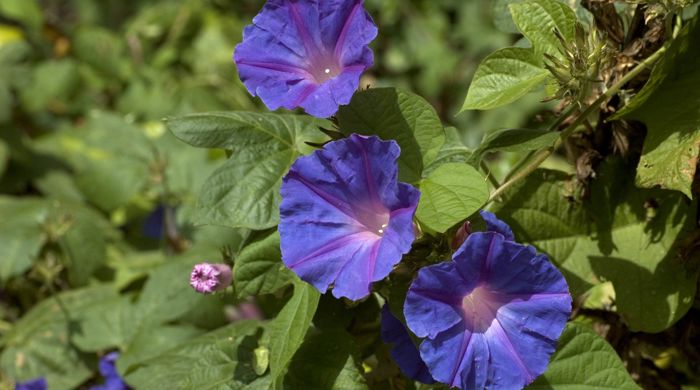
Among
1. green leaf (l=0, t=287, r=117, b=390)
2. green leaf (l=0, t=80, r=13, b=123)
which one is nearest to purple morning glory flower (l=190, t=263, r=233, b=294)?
green leaf (l=0, t=287, r=117, b=390)

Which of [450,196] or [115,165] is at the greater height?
[450,196]

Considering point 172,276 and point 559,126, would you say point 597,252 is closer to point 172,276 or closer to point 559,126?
point 559,126

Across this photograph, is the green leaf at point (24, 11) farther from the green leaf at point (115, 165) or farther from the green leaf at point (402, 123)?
the green leaf at point (402, 123)

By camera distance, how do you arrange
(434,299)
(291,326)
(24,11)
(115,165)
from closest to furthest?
(434,299) < (291,326) < (115,165) < (24,11)

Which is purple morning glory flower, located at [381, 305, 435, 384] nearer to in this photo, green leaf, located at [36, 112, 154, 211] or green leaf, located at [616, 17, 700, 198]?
green leaf, located at [616, 17, 700, 198]

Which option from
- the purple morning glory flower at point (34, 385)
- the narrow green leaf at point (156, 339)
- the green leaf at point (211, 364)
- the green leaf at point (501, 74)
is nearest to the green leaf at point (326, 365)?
the green leaf at point (211, 364)

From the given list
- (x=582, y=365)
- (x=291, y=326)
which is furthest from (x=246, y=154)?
(x=582, y=365)

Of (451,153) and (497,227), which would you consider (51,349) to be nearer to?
(451,153)

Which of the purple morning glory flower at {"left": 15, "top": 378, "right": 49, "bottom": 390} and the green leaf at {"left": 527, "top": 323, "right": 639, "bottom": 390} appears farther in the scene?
the purple morning glory flower at {"left": 15, "top": 378, "right": 49, "bottom": 390}
